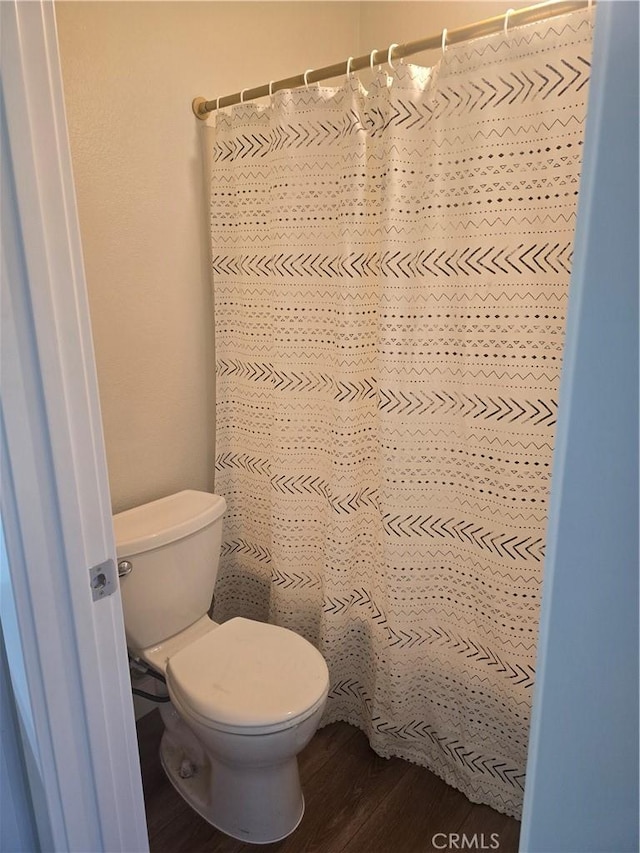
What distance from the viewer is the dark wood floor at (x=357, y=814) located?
4.98 feet

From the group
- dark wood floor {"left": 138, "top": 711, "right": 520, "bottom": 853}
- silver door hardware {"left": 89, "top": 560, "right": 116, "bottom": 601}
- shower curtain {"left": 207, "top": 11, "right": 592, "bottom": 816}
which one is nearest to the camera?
silver door hardware {"left": 89, "top": 560, "right": 116, "bottom": 601}

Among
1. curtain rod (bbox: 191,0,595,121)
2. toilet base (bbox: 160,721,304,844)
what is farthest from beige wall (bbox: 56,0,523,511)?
toilet base (bbox: 160,721,304,844)

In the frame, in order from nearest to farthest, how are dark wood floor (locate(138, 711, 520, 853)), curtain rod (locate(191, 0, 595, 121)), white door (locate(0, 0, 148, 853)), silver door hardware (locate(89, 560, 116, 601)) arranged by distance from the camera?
1. white door (locate(0, 0, 148, 853))
2. silver door hardware (locate(89, 560, 116, 601))
3. curtain rod (locate(191, 0, 595, 121))
4. dark wood floor (locate(138, 711, 520, 853))

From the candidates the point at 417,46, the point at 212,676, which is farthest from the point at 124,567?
the point at 417,46

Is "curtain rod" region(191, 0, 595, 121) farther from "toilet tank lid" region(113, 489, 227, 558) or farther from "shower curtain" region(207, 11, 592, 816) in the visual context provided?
"toilet tank lid" region(113, 489, 227, 558)

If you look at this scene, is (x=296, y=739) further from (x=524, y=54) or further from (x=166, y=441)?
(x=524, y=54)

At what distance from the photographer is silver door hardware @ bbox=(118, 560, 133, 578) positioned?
154cm

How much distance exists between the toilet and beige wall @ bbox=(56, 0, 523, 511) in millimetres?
237

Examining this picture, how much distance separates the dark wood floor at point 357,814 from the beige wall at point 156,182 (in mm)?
868

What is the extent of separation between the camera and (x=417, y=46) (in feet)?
4.48

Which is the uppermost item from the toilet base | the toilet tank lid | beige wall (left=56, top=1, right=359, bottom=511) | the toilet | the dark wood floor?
beige wall (left=56, top=1, right=359, bottom=511)

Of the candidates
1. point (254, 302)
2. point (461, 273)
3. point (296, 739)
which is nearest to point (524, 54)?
point (461, 273)

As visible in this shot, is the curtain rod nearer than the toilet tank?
Yes

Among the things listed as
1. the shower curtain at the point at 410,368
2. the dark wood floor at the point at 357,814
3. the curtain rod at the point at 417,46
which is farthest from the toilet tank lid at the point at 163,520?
the curtain rod at the point at 417,46
